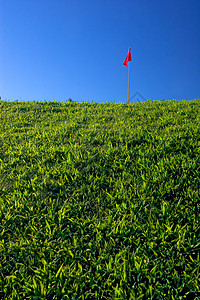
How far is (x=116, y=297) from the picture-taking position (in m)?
2.09

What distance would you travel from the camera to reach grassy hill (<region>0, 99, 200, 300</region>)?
7.30ft

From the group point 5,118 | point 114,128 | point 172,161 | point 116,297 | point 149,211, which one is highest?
point 5,118

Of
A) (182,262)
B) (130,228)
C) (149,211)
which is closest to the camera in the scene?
(182,262)

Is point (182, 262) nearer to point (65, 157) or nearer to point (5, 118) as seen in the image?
point (65, 157)

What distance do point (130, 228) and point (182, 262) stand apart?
2.17 feet

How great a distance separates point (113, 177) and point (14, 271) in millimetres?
1860

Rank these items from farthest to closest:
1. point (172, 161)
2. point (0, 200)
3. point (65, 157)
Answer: point (65, 157) → point (172, 161) → point (0, 200)

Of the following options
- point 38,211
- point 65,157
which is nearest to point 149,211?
point 38,211

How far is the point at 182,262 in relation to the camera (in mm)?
2330

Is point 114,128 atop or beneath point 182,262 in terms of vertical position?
atop

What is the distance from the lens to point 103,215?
3006 mm

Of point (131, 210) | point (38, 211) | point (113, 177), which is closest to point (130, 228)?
point (131, 210)

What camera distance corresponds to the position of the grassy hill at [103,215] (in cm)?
223

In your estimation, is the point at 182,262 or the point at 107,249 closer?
the point at 182,262
